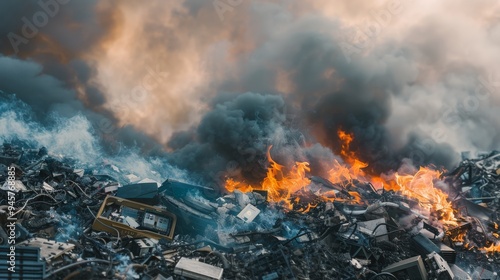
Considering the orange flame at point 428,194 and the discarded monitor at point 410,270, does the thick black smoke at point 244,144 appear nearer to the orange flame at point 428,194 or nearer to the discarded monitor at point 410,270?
the orange flame at point 428,194

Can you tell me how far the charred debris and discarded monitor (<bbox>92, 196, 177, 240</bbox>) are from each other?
0.11 ft

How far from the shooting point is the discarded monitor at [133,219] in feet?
34.4

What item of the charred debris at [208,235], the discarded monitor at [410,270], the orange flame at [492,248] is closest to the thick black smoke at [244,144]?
the charred debris at [208,235]

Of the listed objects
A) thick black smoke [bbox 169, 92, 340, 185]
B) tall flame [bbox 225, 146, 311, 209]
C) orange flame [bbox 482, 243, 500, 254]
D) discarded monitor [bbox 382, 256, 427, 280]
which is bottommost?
discarded monitor [bbox 382, 256, 427, 280]

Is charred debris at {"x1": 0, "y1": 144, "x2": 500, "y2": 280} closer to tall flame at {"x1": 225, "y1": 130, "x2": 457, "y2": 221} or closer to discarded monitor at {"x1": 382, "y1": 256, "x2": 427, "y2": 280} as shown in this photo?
discarded monitor at {"x1": 382, "y1": 256, "x2": 427, "y2": 280}

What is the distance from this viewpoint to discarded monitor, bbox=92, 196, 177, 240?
10500 mm

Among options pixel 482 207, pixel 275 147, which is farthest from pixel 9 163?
pixel 482 207

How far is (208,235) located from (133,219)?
8.53 ft

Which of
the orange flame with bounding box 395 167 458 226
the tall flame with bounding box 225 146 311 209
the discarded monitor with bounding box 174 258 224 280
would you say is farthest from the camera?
the tall flame with bounding box 225 146 311 209

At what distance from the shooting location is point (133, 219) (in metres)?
11.4

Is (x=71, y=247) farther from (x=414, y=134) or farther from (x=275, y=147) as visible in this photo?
(x=414, y=134)

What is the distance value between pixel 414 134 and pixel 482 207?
471 inches

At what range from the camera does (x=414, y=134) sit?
93.4 ft

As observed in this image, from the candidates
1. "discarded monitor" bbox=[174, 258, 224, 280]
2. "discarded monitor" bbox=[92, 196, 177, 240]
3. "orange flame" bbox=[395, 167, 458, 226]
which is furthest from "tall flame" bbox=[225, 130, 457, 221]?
"discarded monitor" bbox=[174, 258, 224, 280]
